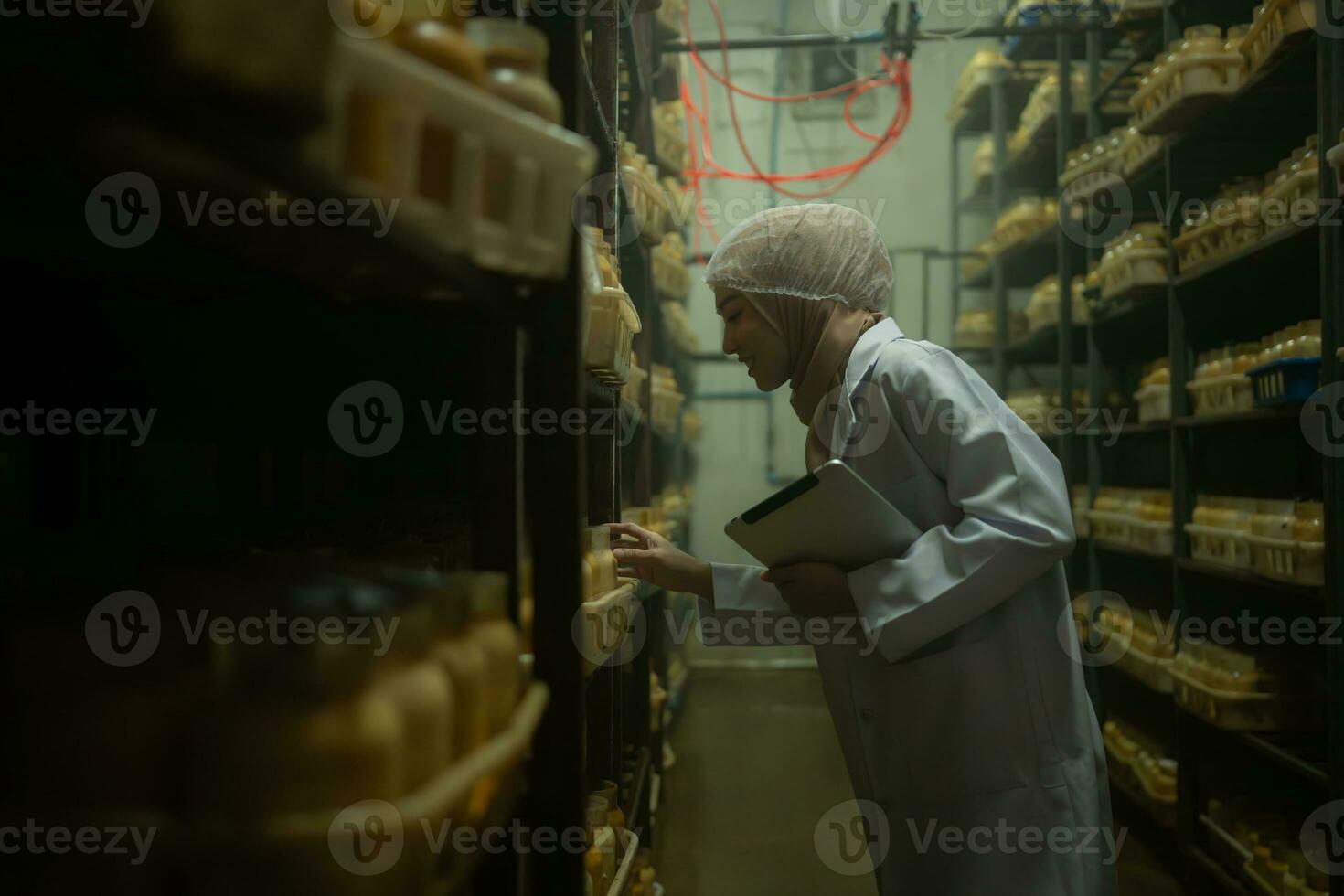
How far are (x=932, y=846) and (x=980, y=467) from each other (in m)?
0.63

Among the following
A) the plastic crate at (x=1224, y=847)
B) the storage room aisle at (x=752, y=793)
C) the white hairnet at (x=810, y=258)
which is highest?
the white hairnet at (x=810, y=258)

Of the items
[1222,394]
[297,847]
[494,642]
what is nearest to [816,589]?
[494,642]

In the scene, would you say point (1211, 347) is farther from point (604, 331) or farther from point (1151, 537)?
point (604, 331)

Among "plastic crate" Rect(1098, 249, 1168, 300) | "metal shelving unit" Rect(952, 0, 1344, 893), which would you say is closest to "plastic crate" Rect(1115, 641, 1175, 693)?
"metal shelving unit" Rect(952, 0, 1344, 893)

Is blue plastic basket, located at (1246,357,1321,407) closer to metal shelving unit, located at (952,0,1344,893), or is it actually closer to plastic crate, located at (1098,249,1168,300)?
metal shelving unit, located at (952,0,1344,893)

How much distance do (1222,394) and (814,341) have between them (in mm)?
1762

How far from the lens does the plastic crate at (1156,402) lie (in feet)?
11.0

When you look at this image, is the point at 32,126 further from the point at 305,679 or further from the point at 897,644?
the point at 897,644

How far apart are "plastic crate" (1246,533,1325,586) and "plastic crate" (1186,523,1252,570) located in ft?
0.14

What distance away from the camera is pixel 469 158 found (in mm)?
633

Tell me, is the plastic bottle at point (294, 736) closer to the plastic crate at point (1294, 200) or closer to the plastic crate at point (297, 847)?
the plastic crate at point (297, 847)

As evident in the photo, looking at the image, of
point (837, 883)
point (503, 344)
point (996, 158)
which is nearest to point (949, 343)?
point (996, 158)

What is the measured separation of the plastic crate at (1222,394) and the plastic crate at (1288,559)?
381 millimetres

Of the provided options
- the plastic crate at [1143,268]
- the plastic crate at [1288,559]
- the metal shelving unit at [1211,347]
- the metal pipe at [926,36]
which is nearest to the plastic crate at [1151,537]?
the metal shelving unit at [1211,347]
